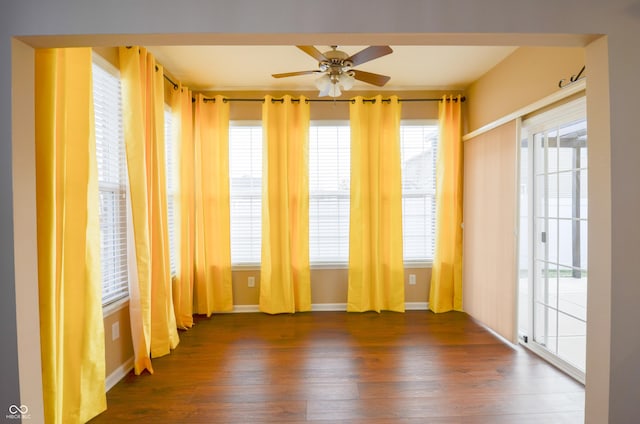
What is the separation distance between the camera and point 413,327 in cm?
319

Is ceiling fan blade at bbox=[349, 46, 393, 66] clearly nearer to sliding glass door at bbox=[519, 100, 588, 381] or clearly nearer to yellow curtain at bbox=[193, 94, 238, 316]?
sliding glass door at bbox=[519, 100, 588, 381]

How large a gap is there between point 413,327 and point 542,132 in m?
2.24

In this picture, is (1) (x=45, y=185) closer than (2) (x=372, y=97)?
Yes

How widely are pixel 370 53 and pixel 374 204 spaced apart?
1.78 m

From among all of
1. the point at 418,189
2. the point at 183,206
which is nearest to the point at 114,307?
the point at 183,206

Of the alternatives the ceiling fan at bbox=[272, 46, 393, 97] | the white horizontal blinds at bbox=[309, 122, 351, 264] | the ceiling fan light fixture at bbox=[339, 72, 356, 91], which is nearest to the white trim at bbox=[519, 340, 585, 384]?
the white horizontal blinds at bbox=[309, 122, 351, 264]

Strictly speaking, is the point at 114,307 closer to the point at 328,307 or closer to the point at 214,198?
the point at 214,198

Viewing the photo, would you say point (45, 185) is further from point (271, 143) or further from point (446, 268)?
point (446, 268)

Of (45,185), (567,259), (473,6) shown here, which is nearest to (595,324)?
(567,259)

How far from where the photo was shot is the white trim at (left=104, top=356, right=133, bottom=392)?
7.11ft

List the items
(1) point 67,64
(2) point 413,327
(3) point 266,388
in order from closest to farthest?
(1) point 67,64
(3) point 266,388
(2) point 413,327

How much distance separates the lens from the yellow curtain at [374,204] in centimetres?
355

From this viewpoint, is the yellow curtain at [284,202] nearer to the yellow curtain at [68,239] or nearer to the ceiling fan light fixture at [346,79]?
the ceiling fan light fixture at [346,79]

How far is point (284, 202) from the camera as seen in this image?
138 inches
